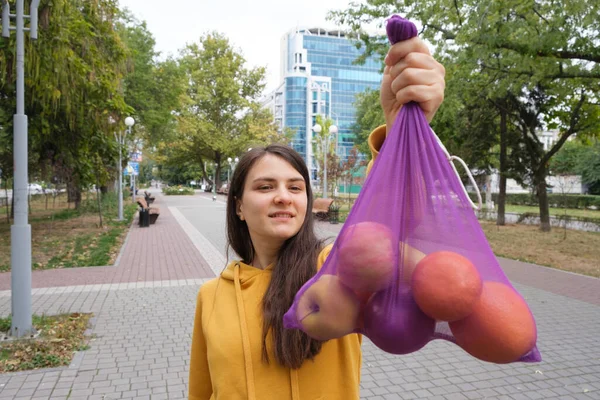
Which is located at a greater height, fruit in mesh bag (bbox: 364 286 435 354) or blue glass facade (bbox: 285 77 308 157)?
blue glass facade (bbox: 285 77 308 157)

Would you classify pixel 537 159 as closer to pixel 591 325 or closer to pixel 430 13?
pixel 430 13

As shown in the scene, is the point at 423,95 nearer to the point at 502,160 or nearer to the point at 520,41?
the point at 520,41

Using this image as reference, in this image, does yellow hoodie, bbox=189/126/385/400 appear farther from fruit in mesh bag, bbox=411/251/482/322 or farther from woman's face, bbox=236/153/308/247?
fruit in mesh bag, bbox=411/251/482/322

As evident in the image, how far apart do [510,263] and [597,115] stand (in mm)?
8510

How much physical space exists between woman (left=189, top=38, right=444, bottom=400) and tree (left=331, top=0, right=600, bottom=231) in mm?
9655

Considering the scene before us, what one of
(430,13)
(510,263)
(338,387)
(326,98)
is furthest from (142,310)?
(326,98)

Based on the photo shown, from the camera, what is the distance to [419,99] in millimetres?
1174

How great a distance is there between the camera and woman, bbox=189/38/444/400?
139 cm

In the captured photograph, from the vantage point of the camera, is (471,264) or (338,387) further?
(338,387)

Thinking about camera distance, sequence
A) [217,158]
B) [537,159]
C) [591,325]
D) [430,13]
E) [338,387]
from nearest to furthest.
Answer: [338,387] → [591,325] → [430,13] → [537,159] → [217,158]

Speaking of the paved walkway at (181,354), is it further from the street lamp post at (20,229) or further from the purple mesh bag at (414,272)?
the purple mesh bag at (414,272)

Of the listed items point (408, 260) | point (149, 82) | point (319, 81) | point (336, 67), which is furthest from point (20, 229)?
point (336, 67)

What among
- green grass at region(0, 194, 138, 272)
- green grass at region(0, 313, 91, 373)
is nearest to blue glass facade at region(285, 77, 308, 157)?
green grass at region(0, 194, 138, 272)

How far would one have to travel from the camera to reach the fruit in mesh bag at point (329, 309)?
108 centimetres
